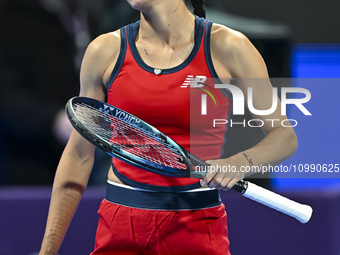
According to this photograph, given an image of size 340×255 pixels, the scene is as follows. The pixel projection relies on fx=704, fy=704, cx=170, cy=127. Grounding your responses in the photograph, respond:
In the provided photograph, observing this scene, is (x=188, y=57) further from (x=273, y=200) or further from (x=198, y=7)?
(x=273, y=200)

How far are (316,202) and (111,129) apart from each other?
89 cm

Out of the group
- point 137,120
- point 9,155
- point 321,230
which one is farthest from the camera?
point 9,155

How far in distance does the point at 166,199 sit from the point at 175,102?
0.21m

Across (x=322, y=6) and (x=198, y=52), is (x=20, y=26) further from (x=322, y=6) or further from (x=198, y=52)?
(x=198, y=52)

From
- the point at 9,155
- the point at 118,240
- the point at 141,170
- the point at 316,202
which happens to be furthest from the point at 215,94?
the point at 9,155

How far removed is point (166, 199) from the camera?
1.54 metres

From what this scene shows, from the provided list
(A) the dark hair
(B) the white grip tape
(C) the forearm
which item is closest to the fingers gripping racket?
(B) the white grip tape

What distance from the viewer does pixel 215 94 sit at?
1593 millimetres

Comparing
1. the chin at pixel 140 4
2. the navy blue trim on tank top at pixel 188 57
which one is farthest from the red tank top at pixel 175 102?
the chin at pixel 140 4

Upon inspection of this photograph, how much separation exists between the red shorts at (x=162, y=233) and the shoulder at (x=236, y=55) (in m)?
0.32

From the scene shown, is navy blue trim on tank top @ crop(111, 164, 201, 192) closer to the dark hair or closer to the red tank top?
the red tank top

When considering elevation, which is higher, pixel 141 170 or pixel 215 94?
pixel 215 94

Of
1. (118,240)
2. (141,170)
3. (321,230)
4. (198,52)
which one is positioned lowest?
(321,230)

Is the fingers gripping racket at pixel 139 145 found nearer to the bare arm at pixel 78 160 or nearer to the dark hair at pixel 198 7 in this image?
the bare arm at pixel 78 160
